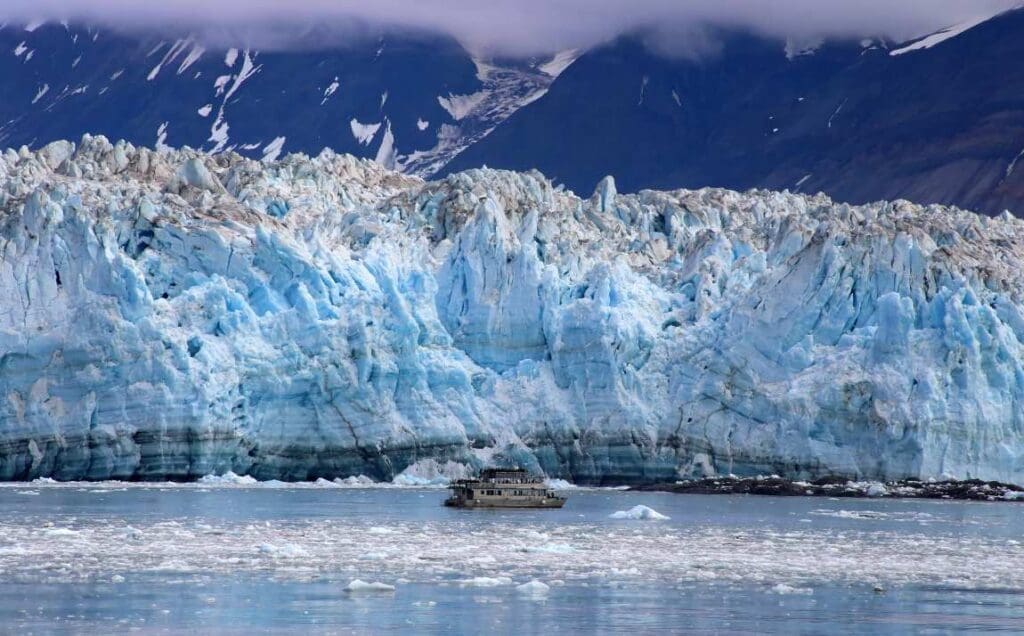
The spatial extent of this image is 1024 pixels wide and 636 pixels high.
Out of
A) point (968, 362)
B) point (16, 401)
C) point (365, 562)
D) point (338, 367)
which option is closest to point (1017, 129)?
point (968, 362)

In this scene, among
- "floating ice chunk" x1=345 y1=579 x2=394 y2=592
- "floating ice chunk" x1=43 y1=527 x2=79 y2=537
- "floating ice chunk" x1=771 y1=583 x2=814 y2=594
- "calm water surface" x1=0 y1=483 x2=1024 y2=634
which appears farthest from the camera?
"floating ice chunk" x1=43 y1=527 x2=79 y2=537

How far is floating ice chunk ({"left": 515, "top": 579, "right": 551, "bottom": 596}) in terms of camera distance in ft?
91.6

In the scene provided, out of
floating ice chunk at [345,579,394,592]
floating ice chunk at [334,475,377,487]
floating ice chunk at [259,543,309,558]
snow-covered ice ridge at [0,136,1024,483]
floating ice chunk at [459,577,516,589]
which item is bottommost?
floating ice chunk at [345,579,394,592]

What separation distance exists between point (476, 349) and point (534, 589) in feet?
98.7

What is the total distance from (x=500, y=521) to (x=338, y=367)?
12.0 m

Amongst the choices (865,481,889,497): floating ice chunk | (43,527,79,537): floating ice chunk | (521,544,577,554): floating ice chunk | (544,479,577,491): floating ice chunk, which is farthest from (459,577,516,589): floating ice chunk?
(544,479,577,491): floating ice chunk

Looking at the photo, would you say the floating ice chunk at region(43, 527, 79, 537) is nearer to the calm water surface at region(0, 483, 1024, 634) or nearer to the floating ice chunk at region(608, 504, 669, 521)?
the calm water surface at region(0, 483, 1024, 634)

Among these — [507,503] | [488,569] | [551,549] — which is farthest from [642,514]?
[488,569]

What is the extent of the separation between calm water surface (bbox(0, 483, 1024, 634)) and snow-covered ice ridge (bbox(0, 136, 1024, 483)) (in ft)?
18.9

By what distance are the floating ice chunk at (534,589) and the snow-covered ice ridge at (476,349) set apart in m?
25.2

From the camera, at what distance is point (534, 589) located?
92.3ft

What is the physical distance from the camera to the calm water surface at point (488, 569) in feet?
83.1

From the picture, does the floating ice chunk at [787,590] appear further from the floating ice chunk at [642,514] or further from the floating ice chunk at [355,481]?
the floating ice chunk at [355,481]

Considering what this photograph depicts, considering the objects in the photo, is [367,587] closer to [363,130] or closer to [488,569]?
[488,569]
